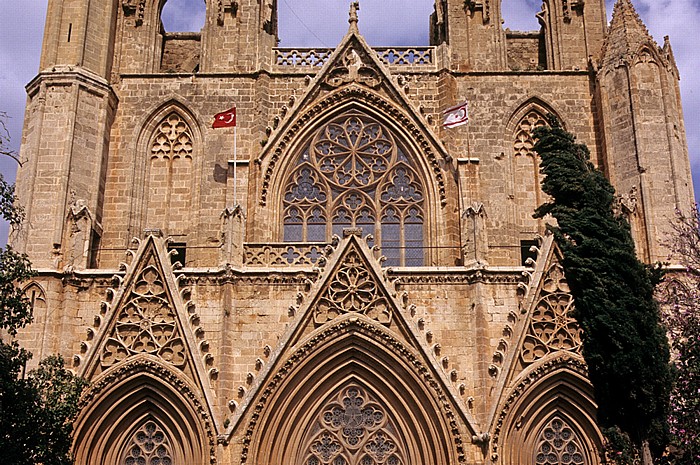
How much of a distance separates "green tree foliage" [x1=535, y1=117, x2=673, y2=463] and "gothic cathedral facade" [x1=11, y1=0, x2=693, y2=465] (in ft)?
8.01

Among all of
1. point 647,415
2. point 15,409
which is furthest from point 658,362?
point 15,409

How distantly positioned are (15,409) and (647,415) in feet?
28.7

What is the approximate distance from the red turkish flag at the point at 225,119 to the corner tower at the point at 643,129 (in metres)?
8.00

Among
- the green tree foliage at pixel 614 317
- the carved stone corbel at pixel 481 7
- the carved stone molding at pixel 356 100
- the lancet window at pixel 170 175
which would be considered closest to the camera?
the green tree foliage at pixel 614 317

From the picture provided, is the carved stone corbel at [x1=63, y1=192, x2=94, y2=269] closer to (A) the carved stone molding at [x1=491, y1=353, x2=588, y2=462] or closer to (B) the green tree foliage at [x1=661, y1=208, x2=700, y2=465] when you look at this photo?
(A) the carved stone molding at [x1=491, y1=353, x2=588, y2=462]

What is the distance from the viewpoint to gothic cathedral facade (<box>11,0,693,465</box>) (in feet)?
53.0

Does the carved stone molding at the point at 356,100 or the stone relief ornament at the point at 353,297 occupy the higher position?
the carved stone molding at the point at 356,100

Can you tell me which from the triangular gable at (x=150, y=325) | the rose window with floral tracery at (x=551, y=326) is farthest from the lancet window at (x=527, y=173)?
the triangular gable at (x=150, y=325)

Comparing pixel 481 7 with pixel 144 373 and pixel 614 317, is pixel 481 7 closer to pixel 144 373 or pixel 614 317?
pixel 614 317

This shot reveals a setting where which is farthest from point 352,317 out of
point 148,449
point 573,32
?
point 573,32

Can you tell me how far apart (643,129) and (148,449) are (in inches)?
463

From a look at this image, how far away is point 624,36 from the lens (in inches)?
765

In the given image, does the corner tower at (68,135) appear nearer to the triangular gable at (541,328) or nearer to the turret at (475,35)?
the turret at (475,35)

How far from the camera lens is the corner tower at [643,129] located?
17.8 metres
